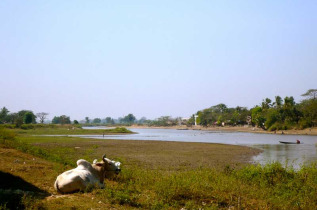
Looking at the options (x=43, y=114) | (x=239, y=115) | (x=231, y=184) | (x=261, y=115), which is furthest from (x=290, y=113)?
(x=43, y=114)

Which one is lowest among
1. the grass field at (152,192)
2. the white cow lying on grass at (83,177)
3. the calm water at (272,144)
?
the calm water at (272,144)

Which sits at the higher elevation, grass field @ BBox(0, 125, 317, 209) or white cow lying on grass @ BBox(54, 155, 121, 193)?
white cow lying on grass @ BBox(54, 155, 121, 193)

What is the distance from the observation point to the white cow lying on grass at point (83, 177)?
299 inches

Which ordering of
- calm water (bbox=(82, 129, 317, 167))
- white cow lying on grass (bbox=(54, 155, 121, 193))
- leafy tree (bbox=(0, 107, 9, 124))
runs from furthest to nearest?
leafy tree (bbox=(0, 107, 9, 124)) < calm water (bbox=(82, 129, 317, 167)) < white cow lying on grass (bbox=(54, 155, 121, 193))

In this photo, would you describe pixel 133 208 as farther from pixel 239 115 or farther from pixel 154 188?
pixel 239 115

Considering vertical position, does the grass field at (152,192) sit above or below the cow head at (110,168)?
below

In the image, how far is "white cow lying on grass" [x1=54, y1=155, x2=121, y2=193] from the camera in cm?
758

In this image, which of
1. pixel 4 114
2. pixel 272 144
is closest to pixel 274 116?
pixel 272 144

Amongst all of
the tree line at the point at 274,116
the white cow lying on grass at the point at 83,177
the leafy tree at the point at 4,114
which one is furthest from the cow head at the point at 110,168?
the leafy tree at the point at 4,114

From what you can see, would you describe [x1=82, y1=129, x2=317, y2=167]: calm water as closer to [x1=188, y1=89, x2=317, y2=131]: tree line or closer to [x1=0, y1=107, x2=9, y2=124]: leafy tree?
[x1=188, y1=89, x2=317, y2=131]: tree line

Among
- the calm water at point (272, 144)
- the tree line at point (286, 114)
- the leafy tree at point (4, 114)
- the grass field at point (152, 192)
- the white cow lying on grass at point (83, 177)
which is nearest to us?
the grass field at point (152, 192)

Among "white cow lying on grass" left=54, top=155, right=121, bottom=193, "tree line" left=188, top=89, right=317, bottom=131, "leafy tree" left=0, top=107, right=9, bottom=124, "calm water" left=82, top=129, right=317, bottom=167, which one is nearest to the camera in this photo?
"white cow lying on grass" left=54, top=155, right=121, bottom=193

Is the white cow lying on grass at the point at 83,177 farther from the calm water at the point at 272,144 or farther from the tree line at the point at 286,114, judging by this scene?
the tree line at the point at 286,114

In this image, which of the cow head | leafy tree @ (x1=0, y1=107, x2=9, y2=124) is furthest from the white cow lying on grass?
leafy tree @ (x1=0, y1=107, x2=9, y2=124)
